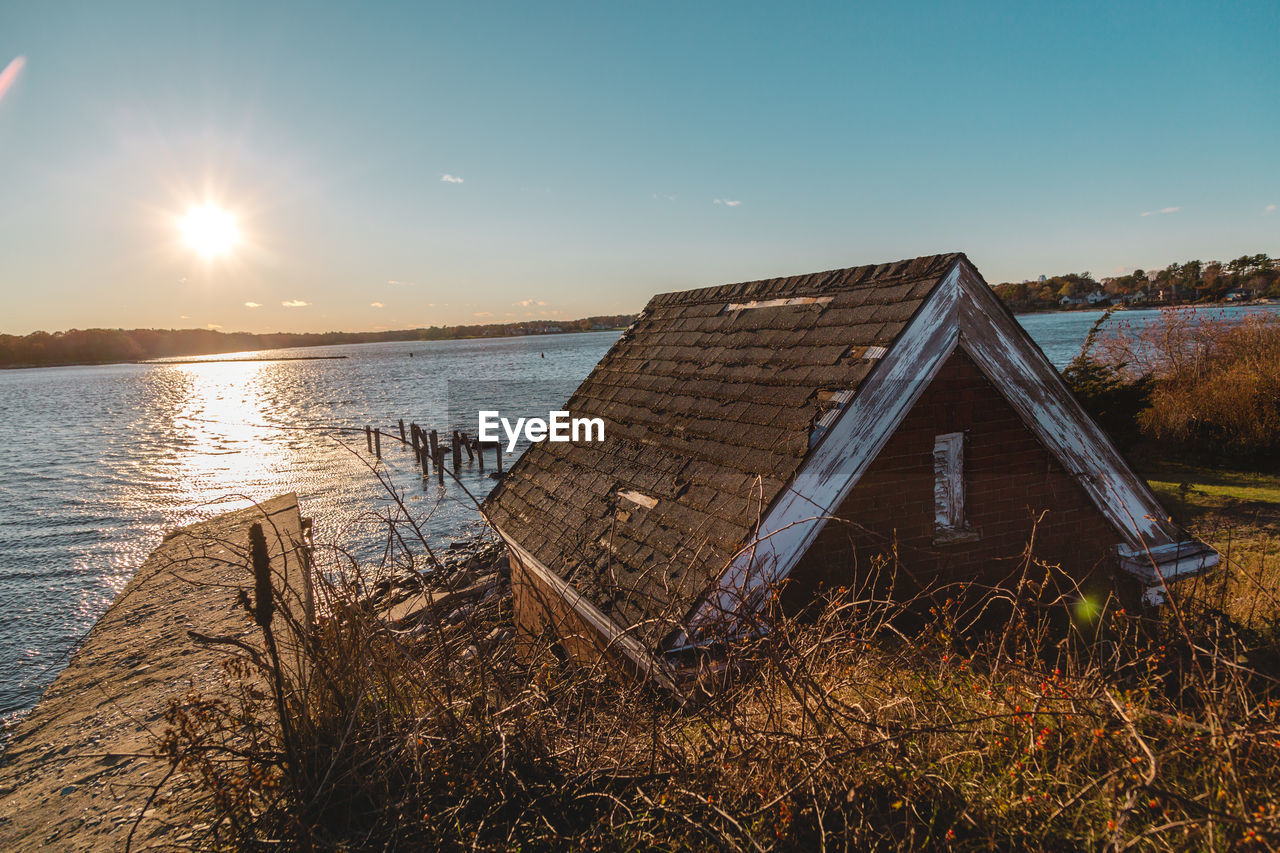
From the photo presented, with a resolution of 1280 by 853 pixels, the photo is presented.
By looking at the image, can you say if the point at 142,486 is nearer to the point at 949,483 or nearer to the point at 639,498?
the point at 639,498

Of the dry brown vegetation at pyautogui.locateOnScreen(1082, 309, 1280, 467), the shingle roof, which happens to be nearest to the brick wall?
the shingle roof

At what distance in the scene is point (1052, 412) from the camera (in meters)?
4.99

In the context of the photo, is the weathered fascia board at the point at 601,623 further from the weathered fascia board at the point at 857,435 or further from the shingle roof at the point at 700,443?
the weathered fascia board at the point at 857,435

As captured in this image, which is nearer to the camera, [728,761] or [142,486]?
[728,761]

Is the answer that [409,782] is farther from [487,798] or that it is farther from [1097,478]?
[1097,478]

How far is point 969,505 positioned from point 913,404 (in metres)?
0.98

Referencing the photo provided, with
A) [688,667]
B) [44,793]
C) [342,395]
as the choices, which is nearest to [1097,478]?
[688,667]

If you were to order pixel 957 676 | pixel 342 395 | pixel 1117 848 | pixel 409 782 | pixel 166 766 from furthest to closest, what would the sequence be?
pixel 342 395, pixel 166 766, pixel 957 676, pixel 409 782, pixel 1117 848

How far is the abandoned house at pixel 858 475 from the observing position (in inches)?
167

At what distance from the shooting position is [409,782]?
291 cm

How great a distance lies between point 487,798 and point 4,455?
45889mm

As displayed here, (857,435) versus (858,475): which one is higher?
(857,435)

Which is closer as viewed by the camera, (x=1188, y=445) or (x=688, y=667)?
(x=688, y=667)

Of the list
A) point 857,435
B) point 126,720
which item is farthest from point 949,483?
point 126,720
